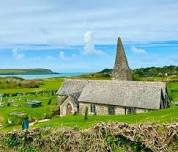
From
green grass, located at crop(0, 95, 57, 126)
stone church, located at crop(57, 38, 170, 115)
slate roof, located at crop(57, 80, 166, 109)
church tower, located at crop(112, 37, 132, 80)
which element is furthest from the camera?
church tower, located at crop(112, 37, 132, 80)

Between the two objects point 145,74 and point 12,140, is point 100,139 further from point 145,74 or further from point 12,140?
point 145,74

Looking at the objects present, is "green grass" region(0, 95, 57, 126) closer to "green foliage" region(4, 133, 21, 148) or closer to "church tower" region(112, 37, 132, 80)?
"church tower" region(112, 37, 132, 80)

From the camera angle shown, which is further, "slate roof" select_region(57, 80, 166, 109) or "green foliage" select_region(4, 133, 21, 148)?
"slate roof" select_region(57, 80, 166, 109)

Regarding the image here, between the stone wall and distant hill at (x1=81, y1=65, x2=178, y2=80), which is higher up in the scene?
distant hill at (x1=81, y1=65, x2=178, y2=80)

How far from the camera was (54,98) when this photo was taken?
86.0 m

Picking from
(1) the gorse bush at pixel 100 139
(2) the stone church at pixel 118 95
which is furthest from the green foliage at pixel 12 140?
(2) the stone church at pixel 118 95

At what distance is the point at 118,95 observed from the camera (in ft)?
197

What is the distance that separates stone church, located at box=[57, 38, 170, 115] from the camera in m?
56.5

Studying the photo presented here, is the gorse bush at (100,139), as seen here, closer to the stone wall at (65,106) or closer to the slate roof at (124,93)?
the slate roof at (124,93)

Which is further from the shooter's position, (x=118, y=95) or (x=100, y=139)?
(x=118, y=95)

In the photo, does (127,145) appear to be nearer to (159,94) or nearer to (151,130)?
(151,130)

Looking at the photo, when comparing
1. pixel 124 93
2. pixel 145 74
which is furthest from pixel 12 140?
pixel 145 74

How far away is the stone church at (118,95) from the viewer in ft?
185

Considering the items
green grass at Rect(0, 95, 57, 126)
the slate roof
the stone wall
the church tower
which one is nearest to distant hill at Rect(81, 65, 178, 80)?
green grass at Rect(0, 95, 57, 126)
